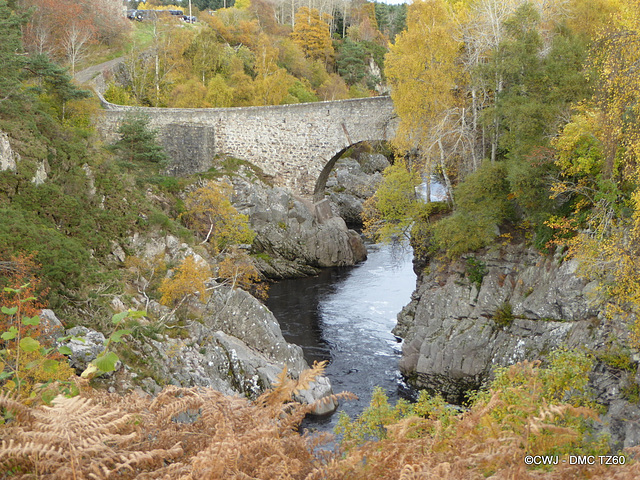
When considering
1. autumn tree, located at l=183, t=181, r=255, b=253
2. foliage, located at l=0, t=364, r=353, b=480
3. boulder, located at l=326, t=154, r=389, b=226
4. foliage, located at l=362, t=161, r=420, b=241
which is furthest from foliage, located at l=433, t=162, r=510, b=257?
boulder, located at l=326, t=154, r=389, b=226

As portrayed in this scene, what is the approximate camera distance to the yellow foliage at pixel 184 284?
65.3 ft

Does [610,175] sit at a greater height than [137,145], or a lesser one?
lesser

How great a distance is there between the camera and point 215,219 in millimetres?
31766

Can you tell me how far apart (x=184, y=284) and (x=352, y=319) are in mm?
8487

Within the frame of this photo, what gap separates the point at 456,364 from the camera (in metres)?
18.9

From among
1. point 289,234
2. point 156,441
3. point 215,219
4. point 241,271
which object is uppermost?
point 156,441

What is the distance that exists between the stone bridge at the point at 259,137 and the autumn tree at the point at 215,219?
3858mm

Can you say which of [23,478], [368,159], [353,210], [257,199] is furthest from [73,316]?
[368,159]

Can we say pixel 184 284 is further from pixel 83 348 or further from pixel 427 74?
pixel 427 74

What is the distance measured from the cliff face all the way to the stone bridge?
14013mm

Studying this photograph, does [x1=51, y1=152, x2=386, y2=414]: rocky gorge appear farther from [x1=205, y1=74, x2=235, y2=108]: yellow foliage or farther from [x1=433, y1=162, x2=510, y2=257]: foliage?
[x1=205, y1=74, x2=235, y2=108]: yellow foliage

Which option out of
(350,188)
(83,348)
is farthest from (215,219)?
(83,348)

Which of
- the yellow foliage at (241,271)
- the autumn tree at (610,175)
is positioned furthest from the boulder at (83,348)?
the autumn tree at (610,175)

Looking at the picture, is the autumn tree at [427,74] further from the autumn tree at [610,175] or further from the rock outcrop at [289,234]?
the rock outcrop at [289,234]
